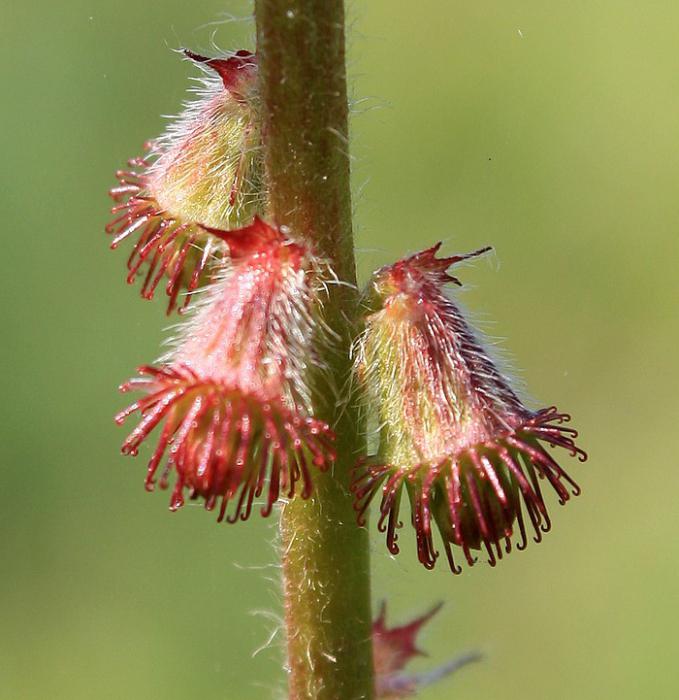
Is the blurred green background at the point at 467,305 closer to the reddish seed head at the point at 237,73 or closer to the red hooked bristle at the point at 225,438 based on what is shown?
the reddish seed head at the point at 237,73

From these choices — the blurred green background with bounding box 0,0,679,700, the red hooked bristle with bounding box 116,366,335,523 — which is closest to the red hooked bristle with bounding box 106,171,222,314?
the red hooked bristle with bounding box 116,366,335,523

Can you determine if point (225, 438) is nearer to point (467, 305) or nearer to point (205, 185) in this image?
point (205, 185)

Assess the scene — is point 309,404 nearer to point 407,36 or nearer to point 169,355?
point 169,355

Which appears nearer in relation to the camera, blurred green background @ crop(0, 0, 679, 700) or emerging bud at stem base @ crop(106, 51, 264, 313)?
emerging bud at stem base @ crop(106, 51, 264, 313)

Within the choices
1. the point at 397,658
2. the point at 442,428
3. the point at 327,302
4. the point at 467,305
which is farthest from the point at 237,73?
the point at 467,305

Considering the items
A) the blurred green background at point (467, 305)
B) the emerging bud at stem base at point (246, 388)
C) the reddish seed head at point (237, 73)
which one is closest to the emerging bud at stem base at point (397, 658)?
the emerging bud at stem base at point (246, 388)

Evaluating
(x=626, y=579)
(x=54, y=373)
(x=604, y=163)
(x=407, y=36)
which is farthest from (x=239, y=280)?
(x=407, y=36)

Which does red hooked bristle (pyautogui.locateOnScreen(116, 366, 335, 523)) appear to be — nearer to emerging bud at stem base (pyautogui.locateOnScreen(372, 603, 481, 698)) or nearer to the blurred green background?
emerging bud at stem base (pyautogui.locateOnScreen(372, 603, 481, 698))

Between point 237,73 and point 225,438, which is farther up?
point 237,73
